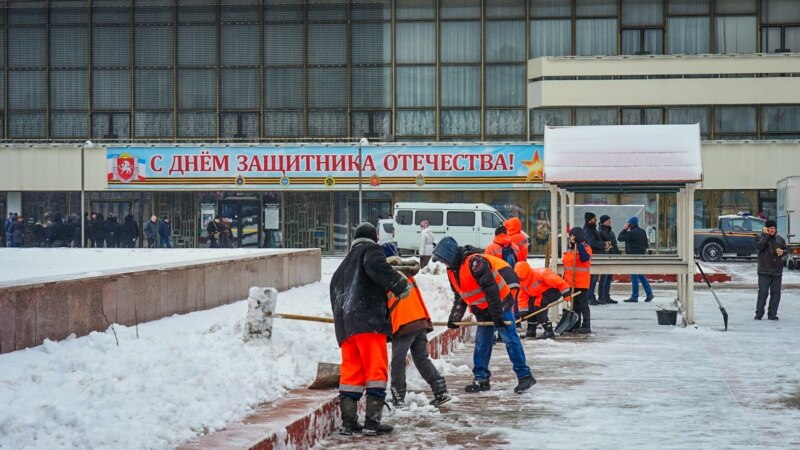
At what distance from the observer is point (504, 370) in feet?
45.9

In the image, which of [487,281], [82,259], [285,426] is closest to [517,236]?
[487,281]

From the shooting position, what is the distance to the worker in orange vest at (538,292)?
1739cm

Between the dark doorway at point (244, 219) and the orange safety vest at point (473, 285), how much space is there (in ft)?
134

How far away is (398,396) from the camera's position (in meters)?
10.9

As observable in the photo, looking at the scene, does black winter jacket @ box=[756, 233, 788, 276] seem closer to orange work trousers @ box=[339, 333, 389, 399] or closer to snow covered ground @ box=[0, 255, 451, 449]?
snow covered ground @ box=[0, 255, 451, 449]

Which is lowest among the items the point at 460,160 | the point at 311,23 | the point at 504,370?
the point at 504,370

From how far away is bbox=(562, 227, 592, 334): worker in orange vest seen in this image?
18.5 metres

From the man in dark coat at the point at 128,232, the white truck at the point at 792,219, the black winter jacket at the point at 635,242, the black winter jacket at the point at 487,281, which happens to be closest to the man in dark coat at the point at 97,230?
the man in dark coat at the point at 128,232

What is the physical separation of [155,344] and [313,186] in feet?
131

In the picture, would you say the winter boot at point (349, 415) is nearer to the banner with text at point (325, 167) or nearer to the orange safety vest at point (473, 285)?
the orange safety vest at point (473, 285)

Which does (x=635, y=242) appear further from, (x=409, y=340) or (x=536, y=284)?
(x=409, y=340)

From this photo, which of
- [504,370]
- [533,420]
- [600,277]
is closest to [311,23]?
[600,277]

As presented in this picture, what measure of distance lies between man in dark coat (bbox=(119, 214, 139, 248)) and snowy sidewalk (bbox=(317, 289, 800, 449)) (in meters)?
34.5

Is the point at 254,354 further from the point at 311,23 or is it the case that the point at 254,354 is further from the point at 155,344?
the point at 311,23
